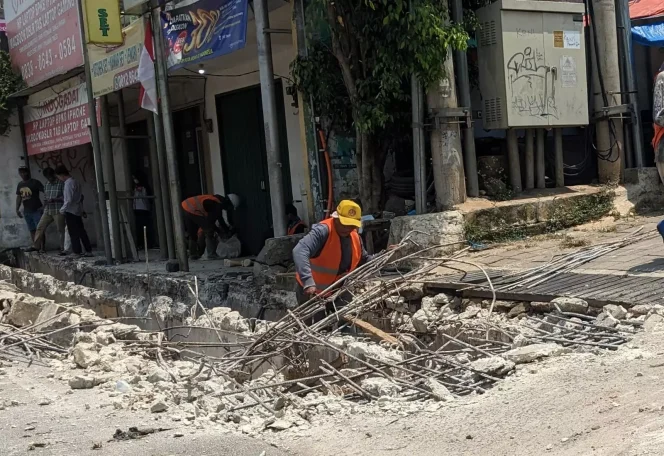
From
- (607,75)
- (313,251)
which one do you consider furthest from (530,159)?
(313,251)

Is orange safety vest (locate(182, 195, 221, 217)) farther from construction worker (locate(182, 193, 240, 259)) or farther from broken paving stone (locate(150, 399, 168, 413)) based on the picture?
broken paving stone (locate(150, 399, 168, 413))

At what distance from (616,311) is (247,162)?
8624mm

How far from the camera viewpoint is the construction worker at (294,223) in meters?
10.3

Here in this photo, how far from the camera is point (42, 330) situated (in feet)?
30.1

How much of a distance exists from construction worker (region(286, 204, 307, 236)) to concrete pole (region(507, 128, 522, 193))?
2.78 metres

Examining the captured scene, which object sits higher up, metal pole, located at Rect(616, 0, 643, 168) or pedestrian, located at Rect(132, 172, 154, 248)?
metal pole, located at Rect(616, 0, 643, 168)

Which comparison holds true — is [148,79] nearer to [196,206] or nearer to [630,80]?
[196,206]

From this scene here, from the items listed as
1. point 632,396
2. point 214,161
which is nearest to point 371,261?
point 632,396

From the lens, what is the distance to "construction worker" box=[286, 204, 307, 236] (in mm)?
10281

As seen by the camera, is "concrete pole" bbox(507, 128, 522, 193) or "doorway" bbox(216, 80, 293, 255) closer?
"concrete pole" bbox(507, 128, 522, 193)

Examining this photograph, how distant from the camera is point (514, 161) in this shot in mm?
9336

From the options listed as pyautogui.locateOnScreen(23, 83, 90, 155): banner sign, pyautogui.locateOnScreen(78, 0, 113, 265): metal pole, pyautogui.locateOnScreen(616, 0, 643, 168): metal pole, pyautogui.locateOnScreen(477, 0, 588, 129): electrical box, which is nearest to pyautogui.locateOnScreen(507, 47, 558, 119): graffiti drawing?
pyautogui.locateOnScreen(477, 0, 588, 129): electrical box

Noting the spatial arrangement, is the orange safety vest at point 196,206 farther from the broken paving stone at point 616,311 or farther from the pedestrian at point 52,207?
the broken paving stone at point 616,311

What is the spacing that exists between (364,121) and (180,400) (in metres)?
4.05
